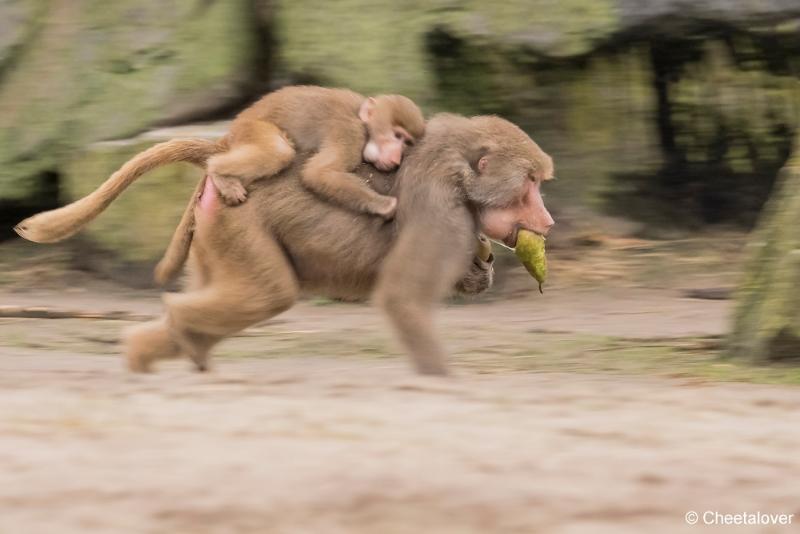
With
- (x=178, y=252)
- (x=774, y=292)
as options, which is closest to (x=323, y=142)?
(x=178, y=252)

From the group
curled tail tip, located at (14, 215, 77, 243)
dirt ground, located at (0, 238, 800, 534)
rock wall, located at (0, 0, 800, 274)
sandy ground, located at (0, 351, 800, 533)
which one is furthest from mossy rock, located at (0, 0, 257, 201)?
sandy ground, located at (0, 351, 800, 533)

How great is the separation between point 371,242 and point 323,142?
506mm

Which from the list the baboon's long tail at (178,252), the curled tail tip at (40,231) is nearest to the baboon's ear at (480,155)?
the baboon's long tail at (178,252)

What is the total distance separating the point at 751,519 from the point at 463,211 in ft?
8.90

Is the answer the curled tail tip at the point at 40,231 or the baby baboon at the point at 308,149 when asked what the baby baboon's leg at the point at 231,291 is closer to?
the baby baboon at the point at 308,149

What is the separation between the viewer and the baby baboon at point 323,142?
6.05m

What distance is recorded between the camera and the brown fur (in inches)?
238

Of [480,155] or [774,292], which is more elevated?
[480,155]

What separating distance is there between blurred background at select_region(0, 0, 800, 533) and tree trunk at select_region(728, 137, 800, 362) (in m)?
0.02

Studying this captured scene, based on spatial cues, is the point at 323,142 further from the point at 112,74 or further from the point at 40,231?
the point at 112,74

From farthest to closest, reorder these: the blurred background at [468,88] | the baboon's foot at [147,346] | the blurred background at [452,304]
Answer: the blurred background at [468,88] < the baboon's foot at [147,346] < the blurred background at [452,304]

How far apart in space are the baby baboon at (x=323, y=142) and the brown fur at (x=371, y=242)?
0.27ft

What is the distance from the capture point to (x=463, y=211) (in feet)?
20.4

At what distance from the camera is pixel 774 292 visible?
21.9 ft
